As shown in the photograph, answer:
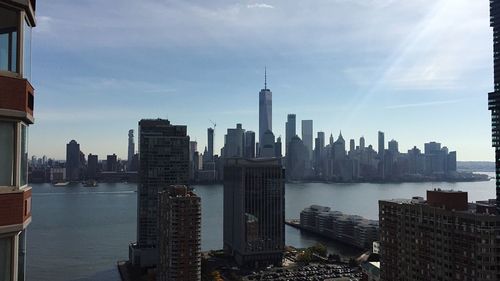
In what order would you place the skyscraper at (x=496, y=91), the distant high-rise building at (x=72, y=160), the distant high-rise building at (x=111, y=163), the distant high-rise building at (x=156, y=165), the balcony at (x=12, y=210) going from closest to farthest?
1. the balcony at (x=12, y=210)
2. the distant high-rise building at (x=156, y=165)
3. the skyscraper at (x=496, y=91)
4. the distant high-rise building at (x=72, y=160)
5. the distant high-rise building at (x=111, y=163)

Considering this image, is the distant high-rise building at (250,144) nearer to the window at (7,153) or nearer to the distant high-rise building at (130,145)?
the distant high-rise building at (130,145)

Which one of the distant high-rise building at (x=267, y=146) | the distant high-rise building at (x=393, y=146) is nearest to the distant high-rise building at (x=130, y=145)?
the distant high-rise building at (x=267, y=146)

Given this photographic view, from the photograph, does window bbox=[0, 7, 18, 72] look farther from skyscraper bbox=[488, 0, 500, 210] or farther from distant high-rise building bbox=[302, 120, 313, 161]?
distant high-rise building bbox=[302, 120, 313, 161]

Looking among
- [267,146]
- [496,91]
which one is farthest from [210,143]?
[496,91]

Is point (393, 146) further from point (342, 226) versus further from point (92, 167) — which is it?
point (342, 226)

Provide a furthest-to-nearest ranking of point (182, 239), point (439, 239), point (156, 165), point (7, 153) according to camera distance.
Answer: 1. point (156, 165)
2. point (182, 239)
3. point (439, 239)
4. point (7, 153)

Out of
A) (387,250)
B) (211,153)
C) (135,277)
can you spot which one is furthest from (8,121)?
(211,153)
